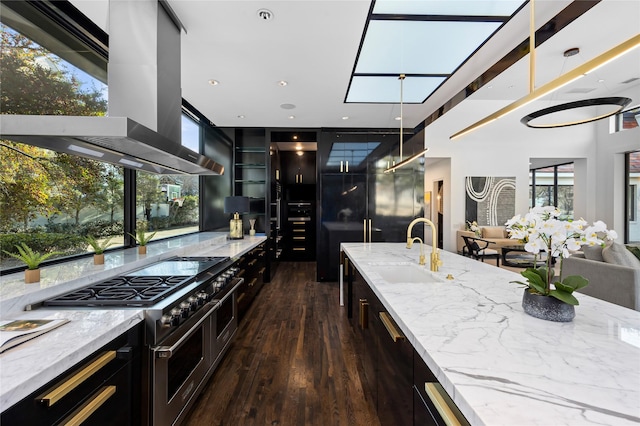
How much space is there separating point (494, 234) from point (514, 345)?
7.15m

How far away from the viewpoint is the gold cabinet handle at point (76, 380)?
0.82m

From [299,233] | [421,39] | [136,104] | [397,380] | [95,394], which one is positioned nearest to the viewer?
[95,394]

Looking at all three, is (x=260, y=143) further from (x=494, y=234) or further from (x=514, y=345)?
(x=494, y=234)

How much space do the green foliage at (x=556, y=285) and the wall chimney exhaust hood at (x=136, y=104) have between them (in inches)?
78.7

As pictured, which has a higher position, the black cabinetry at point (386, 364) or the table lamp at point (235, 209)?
the table lamp at point (235, 209)

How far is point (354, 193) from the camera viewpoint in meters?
4.91

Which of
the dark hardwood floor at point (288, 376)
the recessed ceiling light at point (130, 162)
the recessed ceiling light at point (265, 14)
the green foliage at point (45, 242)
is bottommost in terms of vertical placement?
the dark hardwood floor at point (288, 376)

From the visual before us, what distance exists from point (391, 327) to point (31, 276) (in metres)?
1.93

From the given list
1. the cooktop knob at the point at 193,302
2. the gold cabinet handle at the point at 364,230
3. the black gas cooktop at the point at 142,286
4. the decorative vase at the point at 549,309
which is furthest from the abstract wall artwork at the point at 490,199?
the cooktop knob at the point at 193,302

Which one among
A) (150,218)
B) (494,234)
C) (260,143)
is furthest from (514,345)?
(494,234)

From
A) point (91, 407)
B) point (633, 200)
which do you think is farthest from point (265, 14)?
point (633, 200)

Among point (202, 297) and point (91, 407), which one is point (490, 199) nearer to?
point (202, 297)

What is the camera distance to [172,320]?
1.40 meters

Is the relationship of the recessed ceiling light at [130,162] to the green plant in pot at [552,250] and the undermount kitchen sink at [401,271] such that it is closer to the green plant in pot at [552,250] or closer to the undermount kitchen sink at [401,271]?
the undermount kitchen sink at [401,271]
